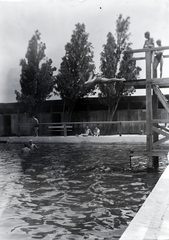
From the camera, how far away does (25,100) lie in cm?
2538

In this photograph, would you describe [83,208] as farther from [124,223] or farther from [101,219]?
[124,223]

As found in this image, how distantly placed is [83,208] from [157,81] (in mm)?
4705

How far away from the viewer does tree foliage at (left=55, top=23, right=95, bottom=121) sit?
80.3 feet

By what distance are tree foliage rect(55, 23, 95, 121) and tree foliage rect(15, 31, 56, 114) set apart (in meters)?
0.98

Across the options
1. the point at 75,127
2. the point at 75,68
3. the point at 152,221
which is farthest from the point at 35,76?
the point at 152,221

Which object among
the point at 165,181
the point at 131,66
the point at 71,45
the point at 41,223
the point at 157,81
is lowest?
the point at 41,223

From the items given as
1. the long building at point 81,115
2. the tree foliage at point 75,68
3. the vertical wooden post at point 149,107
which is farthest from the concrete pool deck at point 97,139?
the vertical wooden post at point 149,107

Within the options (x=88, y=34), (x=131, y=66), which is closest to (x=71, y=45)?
(x=88, y=34)

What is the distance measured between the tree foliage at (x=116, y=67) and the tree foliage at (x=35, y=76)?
4286 mm

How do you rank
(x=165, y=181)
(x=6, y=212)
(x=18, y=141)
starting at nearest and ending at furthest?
1. (x=6, y=212)
2. (x=165, y=181)
3. (x=18, y=141)

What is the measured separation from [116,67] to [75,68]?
125 inches

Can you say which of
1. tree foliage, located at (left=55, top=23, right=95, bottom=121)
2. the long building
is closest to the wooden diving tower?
the long building

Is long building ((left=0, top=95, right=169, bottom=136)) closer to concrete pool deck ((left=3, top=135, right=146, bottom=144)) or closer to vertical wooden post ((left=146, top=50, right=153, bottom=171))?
concrete pool deck ((left=3, top=135, right=146, bottom=144))

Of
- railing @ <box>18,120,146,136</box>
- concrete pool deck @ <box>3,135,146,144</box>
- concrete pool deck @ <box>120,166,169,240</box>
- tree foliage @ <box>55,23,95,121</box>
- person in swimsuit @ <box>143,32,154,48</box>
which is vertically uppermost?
tree foliage @ <box>55,23,95,121</box>
